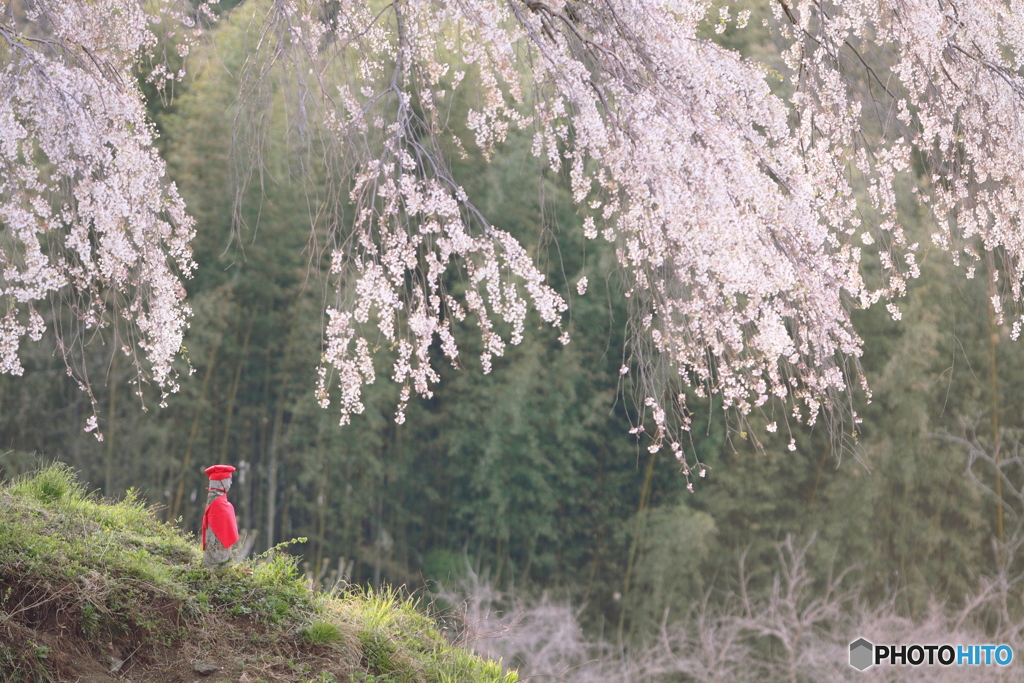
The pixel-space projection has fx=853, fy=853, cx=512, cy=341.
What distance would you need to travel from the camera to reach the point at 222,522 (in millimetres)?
2670

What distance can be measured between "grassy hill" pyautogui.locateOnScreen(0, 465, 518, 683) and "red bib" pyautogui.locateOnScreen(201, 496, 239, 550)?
141 millimetres

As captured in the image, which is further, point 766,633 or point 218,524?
point 766,633

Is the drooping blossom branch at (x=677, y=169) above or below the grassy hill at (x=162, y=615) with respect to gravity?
above

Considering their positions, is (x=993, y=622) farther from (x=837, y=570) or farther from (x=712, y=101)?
(x=712, y=101)

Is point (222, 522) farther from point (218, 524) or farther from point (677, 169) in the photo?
point (677, 169)

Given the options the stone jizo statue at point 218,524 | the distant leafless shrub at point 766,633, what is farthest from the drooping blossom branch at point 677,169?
the distant leafless shrub at point 766,633

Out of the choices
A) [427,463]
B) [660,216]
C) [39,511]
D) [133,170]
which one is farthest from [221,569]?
[427,463]

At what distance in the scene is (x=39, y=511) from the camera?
9.03ft

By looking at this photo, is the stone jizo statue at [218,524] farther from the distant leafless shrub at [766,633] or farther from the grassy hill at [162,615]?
the distant leafless shrub at [766,633]

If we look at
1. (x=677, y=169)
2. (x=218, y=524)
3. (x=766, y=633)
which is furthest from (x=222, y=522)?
(x=766, y=633)

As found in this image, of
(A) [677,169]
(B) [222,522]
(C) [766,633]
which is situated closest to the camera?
(A) [677,169]

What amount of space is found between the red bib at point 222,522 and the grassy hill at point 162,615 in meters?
0.14

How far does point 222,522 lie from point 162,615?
328mm

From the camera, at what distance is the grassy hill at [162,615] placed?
2270 millimetres
